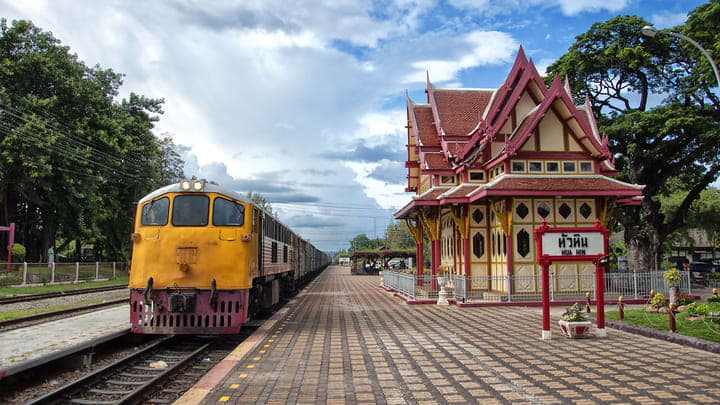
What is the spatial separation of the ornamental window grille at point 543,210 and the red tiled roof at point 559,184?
2.91ft

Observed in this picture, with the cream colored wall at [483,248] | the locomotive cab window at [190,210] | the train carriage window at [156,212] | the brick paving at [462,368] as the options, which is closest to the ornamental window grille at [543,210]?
the cream colored wall at [483,248]

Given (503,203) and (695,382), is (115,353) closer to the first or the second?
(695,382)

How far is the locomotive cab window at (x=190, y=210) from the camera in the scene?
9.59 meters

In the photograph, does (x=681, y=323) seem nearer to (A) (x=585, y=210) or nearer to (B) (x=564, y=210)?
(B) (x=564, y=210)

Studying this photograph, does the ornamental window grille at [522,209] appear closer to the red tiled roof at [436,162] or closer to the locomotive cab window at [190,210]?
the red tiled roof at [436,162]

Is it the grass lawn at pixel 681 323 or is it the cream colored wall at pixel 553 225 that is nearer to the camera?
the grass lawn at pixel 681 323

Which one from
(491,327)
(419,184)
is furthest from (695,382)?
(419,184)

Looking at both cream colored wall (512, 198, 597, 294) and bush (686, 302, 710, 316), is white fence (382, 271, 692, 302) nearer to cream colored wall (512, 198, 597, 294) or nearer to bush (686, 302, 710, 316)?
cream colored wall (512, 198, 597, 294)

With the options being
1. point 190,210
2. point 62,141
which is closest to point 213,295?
point 190,210

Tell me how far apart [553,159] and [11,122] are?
2618cm

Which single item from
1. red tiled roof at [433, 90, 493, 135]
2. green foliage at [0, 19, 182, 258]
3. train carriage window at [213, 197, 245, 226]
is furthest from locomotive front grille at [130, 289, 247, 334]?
green foliage at [0, 19, 182, 258]

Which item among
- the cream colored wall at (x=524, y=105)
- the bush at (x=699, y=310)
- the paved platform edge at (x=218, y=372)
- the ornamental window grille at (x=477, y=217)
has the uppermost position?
the cream colored wall at (x=524, y=105)

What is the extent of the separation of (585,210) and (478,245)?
4.07 metres

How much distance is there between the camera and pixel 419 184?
26.5 m
